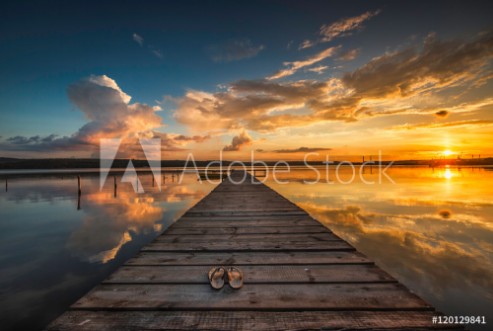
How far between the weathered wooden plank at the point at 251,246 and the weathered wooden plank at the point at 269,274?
0.75 meters

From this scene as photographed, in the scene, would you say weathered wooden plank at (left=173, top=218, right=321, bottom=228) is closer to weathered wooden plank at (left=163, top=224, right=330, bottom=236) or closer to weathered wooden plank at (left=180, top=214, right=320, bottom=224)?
weathered wooden plank at (left=180, top=214, right=320, bottom=224)

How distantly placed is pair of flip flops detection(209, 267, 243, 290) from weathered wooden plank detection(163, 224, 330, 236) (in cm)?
226

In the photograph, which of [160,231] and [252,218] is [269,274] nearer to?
[252,218]

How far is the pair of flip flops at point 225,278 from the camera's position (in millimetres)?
2545

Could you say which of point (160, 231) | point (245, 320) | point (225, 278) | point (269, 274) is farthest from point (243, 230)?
point (160, 231)

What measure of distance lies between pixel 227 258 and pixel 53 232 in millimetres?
10147

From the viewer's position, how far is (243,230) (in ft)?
17.3

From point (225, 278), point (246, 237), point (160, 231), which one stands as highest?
point (225, 278)

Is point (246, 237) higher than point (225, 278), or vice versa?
point (225, 278)

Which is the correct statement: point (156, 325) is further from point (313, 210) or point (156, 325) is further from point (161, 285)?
point (313, 210)

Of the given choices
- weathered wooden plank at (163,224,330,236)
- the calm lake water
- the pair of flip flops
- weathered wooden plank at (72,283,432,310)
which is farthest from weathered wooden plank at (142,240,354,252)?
the calm lake water

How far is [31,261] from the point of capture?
675 centimetres

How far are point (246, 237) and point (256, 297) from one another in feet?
7.77

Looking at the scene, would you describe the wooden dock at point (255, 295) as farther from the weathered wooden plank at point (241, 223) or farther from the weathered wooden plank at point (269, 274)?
the weathered wooden plank at point (241, 223)
